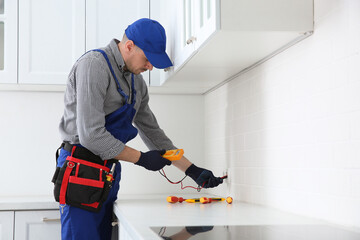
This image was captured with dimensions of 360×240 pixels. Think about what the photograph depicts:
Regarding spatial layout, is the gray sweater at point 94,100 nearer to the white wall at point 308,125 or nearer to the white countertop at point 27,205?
the white countertop at point 27,205

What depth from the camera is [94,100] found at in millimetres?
1883

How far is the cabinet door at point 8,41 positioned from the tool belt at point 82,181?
0.81 metres

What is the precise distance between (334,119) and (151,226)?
0.62m

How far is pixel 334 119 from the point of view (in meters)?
1.47

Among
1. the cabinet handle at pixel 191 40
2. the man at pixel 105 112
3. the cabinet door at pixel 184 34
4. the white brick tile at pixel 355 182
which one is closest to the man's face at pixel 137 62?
the man at pixel 105 112

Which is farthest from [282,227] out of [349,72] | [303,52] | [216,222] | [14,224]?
[14,224]

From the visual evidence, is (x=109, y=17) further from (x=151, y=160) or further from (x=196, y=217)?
(x=196, y=217)

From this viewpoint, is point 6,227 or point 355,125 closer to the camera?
point 355,125

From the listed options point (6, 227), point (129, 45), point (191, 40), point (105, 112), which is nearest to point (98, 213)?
point (105, 112)

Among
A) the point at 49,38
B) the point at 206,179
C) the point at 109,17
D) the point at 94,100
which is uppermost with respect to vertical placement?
the point at 109,17

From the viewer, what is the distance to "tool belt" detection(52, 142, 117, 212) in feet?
6.43

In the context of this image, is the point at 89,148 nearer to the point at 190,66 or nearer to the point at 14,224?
the point at 190,66

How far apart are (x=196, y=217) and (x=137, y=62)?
775mm

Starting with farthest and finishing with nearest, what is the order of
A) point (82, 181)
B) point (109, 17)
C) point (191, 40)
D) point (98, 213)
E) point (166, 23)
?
point (109, 17) < point (166, 23) < point (98, 213) < point (82, 181) < point (191, 40)
